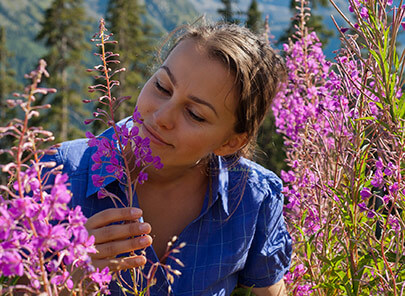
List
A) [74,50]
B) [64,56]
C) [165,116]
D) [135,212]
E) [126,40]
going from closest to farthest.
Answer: [135,212] < [165,116] < [126,40] < [74,50] < [64,56]

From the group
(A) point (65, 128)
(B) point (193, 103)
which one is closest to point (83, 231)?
(B) point (193, 103)

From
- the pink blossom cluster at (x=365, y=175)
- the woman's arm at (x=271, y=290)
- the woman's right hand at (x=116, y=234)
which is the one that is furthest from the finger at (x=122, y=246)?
the woman's arm at (x=271, y=290)

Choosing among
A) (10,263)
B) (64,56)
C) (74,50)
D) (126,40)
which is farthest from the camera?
(64,56)

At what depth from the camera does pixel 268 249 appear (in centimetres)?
250

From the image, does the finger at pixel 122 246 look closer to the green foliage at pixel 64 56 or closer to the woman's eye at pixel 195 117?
the woman's eye at pixel 195 117

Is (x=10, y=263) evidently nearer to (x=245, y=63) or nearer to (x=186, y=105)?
(x=186, y=105)

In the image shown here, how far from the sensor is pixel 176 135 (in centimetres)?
193

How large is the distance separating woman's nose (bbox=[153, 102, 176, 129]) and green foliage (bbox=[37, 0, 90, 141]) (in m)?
23.5

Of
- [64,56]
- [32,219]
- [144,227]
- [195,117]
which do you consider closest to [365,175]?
[195,117]

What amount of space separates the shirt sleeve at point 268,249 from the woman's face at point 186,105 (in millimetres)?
585

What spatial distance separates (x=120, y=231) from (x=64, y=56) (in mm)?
27208

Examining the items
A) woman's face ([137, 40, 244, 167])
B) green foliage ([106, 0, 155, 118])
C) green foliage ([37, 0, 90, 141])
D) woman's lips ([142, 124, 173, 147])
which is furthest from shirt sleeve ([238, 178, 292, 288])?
green foliage ([37, 0, 90, 141])

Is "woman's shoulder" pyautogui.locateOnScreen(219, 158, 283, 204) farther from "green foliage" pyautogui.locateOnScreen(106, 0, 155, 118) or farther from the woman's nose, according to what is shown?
"green foliage" pyautogui.locateOnScreen(106, 0, 155, 118)

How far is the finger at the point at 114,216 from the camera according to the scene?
130 centimetres
